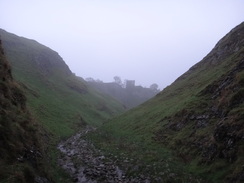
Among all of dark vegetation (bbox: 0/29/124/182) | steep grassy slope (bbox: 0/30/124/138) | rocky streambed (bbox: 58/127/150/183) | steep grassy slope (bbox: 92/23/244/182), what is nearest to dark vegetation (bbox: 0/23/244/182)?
steep grassy slope (bbox: 92/23/244/182)

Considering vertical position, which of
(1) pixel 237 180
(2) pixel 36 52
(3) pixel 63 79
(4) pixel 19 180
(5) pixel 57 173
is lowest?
(1) pixel 237 180

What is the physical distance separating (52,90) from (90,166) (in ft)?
220

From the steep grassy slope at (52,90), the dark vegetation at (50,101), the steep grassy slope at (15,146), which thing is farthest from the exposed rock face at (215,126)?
the steep grassy slope at (52,90)

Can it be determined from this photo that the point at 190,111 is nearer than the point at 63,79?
Yes

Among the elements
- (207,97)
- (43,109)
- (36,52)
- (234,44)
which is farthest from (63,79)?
(207,97)

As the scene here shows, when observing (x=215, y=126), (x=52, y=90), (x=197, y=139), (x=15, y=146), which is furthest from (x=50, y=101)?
(x=15, y=146)

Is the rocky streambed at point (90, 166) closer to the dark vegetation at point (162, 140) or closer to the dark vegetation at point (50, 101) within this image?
the dark vegetation at point (162, 140)

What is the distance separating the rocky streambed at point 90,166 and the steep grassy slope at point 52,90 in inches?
665

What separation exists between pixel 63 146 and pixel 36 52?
9708 cm

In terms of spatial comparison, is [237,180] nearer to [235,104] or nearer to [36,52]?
[235,104]

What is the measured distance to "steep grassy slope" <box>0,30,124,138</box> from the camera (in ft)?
215

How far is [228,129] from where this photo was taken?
2623 centimetres

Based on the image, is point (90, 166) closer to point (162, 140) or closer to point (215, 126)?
point (162, 140)

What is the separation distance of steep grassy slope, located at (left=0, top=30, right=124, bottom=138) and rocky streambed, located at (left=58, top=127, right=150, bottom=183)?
16.9 metres
